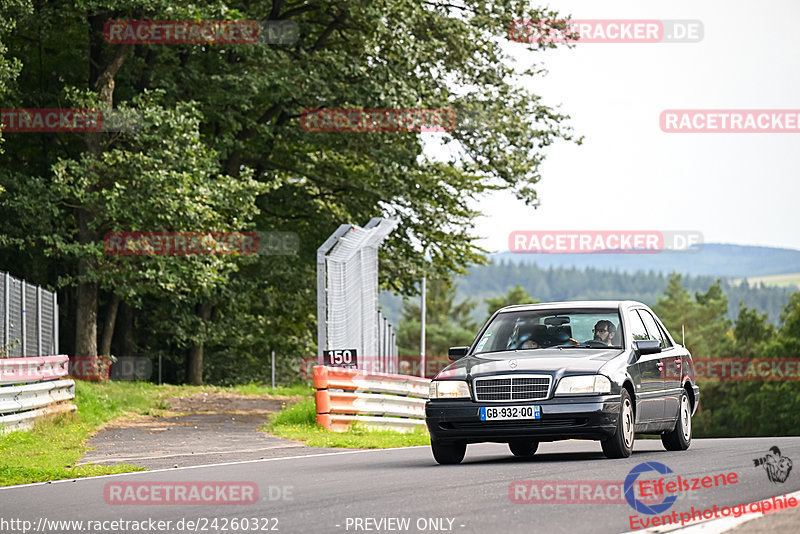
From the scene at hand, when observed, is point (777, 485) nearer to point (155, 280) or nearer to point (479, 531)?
point (479, 531)

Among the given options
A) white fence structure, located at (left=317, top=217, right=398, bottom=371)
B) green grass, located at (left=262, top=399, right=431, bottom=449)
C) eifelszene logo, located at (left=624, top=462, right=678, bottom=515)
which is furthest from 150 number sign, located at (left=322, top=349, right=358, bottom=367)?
eifelszene logo, located at (left=624, top=462, right=678, bottom=515)

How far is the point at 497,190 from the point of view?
32.7 m

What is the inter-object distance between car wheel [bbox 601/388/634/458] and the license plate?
0.79m

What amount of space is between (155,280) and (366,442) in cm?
1120

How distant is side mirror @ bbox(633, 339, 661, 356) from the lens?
1259cm

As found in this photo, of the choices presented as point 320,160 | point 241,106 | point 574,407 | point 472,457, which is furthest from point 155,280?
point 574,407

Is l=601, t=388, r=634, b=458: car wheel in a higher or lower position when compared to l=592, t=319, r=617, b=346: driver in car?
lower

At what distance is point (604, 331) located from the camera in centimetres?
1295

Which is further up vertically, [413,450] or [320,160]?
[320,160]

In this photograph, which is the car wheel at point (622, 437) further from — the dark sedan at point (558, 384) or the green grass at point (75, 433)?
the green grass at point (75, 433)

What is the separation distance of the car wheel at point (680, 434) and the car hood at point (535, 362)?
6.09ft

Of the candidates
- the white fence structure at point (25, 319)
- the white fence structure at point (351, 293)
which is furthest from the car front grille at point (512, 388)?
the white fence structure at point (25, 319)

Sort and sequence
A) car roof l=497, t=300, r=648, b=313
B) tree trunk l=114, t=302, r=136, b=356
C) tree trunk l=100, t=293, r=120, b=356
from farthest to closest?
tree trunk l=114, t=302, r=136, b=356
tree trunk l=100, t=293, r=120, b=356
car roof l=497, t=300, r=648, b=313

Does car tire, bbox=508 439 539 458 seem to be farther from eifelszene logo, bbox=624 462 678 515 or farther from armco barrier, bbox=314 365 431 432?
armco barrier, bbox=314 365 431 432
